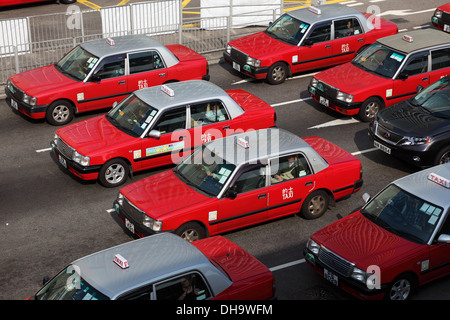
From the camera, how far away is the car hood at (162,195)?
460 inches

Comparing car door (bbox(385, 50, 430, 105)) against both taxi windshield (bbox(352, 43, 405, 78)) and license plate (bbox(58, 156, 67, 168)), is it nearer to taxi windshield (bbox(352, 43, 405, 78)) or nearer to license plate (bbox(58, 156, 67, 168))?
taxi windshield (bbox(352, 43, 405, 78))

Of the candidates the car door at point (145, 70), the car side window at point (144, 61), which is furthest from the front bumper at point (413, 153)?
the car side window at point (144, 61)

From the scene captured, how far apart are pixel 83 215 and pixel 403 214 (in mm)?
5724

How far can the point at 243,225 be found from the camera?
487 inches

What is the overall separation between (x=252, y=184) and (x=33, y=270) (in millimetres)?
3891

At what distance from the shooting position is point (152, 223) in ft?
37.7

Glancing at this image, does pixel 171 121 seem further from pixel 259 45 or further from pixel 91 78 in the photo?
pixel 259 45

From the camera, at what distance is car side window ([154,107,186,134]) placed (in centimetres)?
1402

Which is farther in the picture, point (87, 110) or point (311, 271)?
point (87, 110)

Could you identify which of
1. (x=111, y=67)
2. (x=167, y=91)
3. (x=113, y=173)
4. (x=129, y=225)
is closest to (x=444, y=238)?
(x=129, y=225)

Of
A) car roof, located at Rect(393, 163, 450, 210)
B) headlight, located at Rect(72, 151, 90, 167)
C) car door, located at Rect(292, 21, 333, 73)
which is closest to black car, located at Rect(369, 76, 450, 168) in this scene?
car roof, located at Rect(393, 163, 450, 210)

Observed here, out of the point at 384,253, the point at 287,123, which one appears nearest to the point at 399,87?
the point at 287,123

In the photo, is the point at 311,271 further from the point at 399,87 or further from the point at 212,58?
the point at 212,58

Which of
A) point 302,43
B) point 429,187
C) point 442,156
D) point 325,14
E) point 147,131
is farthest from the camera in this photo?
point 325,14
